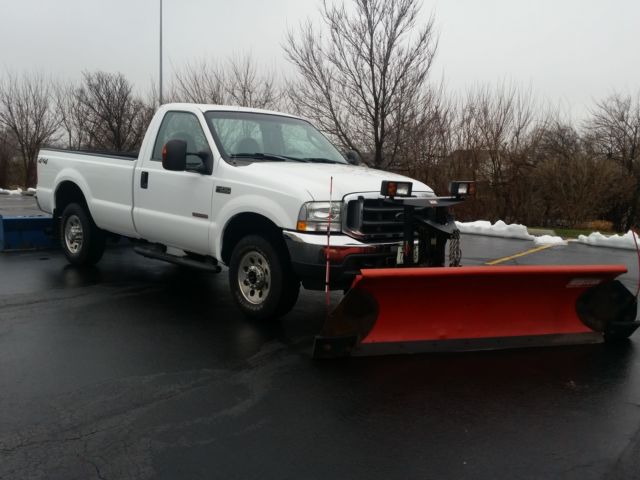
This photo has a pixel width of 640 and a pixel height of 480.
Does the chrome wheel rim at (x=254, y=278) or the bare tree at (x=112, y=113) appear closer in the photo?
the chrome wheel rim at (x=254, y=278)

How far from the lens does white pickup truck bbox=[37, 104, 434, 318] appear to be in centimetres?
525

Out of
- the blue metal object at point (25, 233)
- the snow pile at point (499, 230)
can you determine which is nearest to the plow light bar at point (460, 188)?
the blue metal object at point (25, 233)

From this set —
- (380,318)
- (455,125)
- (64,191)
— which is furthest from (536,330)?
(455,125)

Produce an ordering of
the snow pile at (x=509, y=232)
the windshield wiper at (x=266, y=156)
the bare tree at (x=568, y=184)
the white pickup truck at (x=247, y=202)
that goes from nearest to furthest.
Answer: the white pickup truck at (x=247, y=202) < the windshield wiper at (x=266, y=156) < the snow pile at (x=509, y=232) < the bare tree at (x=568, y=184)

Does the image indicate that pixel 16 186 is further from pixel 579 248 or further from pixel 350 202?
pixel 350 202

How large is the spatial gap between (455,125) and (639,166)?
11.1 metres

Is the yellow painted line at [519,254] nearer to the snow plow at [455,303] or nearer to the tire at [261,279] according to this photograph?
the snow plow at [455,303]

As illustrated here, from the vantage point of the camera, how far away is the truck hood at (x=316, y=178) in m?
5.32

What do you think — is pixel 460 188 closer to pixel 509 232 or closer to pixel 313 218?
pixel 313 218

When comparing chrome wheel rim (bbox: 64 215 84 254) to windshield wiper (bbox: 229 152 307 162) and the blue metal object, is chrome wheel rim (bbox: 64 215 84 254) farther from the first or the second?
windshield wiper (bbox: 229 152 307 162)

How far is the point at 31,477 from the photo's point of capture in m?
3.01

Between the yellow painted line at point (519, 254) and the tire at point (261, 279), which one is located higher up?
the tire at point (261, 279)

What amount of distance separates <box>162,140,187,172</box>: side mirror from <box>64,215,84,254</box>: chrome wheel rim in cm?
292

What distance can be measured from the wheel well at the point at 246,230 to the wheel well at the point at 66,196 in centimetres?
333
